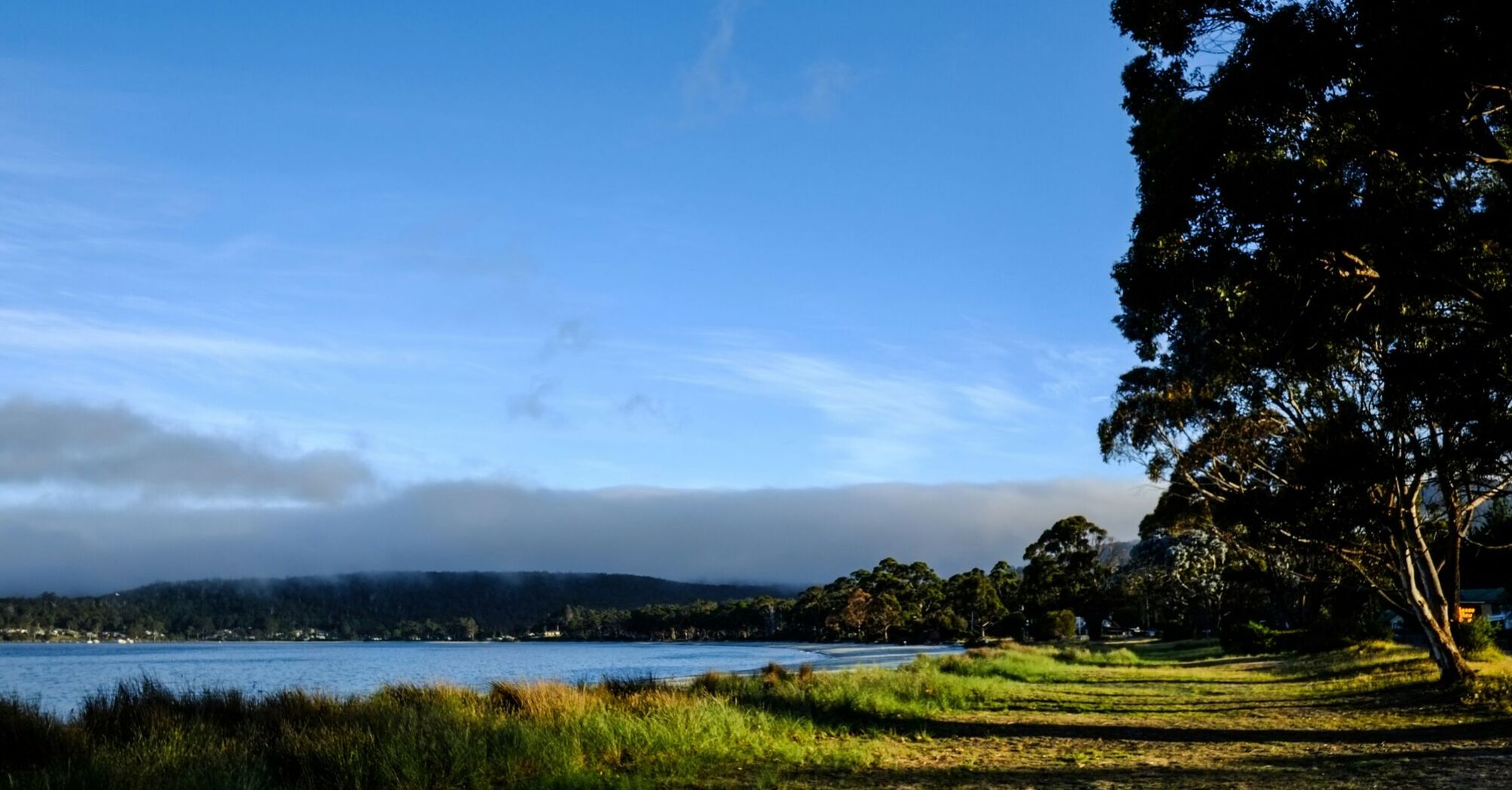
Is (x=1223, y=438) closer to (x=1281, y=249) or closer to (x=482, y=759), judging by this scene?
(x=1281, y=249)

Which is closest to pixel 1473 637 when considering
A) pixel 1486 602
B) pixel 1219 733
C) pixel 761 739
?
pixel 1219 733

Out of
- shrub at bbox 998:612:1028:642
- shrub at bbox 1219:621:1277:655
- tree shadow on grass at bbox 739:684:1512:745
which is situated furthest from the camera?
shrub at bbox 998:612:1028:642

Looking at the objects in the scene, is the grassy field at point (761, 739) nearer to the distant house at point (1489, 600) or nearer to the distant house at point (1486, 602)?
the distant house at point (1486, 602)

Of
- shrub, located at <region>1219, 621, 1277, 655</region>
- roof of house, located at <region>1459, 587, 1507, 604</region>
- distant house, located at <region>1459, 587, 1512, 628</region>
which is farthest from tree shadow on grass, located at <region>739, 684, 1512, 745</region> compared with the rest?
roof of house, located at <region>1459, 587, 1507, 604</region>

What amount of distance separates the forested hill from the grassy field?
445ft

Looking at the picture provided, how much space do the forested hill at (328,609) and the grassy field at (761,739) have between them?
136 metres

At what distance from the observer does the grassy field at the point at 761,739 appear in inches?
373

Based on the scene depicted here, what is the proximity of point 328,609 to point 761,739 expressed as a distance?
152m

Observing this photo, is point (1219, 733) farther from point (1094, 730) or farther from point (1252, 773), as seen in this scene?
point (1252, 773)

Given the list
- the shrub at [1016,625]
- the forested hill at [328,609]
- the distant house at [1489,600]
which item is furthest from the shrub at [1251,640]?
the forested hill at [328,609]

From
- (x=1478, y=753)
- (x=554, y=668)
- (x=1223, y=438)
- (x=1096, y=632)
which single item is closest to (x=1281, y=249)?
(x=1478, y=753)

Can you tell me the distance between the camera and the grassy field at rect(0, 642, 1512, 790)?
9.48 m

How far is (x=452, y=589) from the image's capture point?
16412cm

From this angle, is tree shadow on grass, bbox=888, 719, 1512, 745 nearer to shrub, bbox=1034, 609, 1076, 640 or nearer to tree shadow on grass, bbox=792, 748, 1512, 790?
tree shadow on grass, bbox=792, 748, 1512, 790
